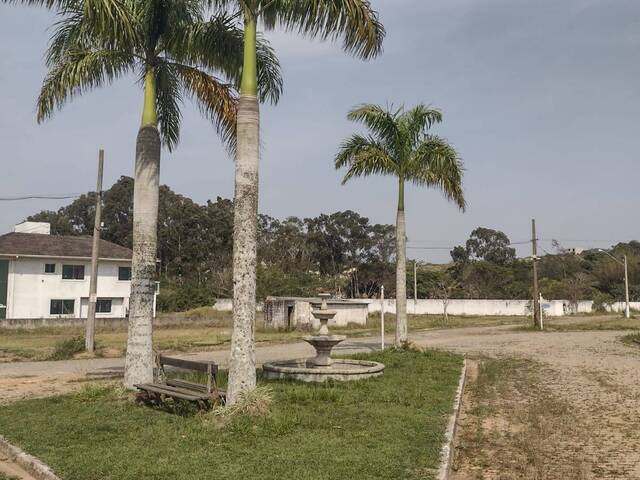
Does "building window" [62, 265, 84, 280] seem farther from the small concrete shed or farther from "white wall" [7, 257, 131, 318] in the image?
the small concrete shed

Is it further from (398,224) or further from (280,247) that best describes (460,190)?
(280,247)

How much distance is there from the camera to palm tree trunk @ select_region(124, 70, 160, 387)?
10633mm

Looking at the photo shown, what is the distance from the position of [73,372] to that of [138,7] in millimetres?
9497

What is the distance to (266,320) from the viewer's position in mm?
39281

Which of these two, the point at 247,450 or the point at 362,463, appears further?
the point at 247,450

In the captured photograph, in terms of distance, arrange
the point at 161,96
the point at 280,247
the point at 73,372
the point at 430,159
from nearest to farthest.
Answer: the point at 161,96, the point at 73,372, the point at 430,159, the point at 280,247

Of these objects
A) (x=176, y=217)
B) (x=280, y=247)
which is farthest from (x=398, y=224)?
(x=280, y=247)

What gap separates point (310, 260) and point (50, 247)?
37.4m

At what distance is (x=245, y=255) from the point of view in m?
8.68

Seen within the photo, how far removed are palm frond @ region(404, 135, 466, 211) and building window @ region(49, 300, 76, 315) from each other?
30167 mm

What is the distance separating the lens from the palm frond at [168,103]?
1232 cm

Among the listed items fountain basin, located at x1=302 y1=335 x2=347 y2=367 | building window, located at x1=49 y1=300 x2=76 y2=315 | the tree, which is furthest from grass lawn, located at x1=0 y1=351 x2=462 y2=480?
the tree

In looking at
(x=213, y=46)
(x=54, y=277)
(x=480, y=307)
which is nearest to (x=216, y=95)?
(x=213, y=46)

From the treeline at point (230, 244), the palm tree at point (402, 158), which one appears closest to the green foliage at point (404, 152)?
the palm tree at point (402, 158)
